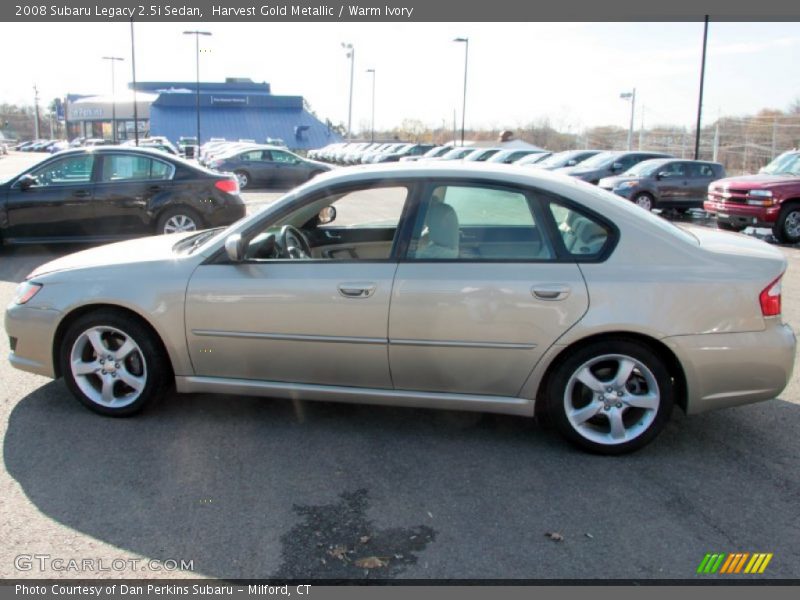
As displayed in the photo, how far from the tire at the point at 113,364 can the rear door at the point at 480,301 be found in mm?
1520

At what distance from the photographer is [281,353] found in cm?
418

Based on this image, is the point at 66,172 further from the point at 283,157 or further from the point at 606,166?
the point at 283,157

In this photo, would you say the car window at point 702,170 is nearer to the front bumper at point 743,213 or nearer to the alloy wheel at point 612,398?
the front bumper at point 743,213

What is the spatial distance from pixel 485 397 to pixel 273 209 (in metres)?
1.67

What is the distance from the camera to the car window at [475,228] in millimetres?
4066

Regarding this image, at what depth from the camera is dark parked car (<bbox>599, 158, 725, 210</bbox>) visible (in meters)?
18.3

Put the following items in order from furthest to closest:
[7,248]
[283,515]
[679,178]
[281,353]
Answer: [679,178], [7,248], [281,353], [283,515]

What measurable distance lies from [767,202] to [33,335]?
1296cm

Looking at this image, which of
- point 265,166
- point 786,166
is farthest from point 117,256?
point 265,166

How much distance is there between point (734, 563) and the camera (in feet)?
10.1

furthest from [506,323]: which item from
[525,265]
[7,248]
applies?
[7,248]

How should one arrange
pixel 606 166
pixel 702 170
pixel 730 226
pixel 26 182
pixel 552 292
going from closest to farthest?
pixel 552 292
pixel 26 182
pixel 730 226
pixel 702 170
pixel 606 166

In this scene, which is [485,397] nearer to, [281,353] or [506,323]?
[506,323]

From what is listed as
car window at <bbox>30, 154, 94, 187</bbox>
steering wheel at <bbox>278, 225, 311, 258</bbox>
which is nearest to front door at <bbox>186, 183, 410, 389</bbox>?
steering wheel at <bbox>278, 225, 311, 258</bbox>
